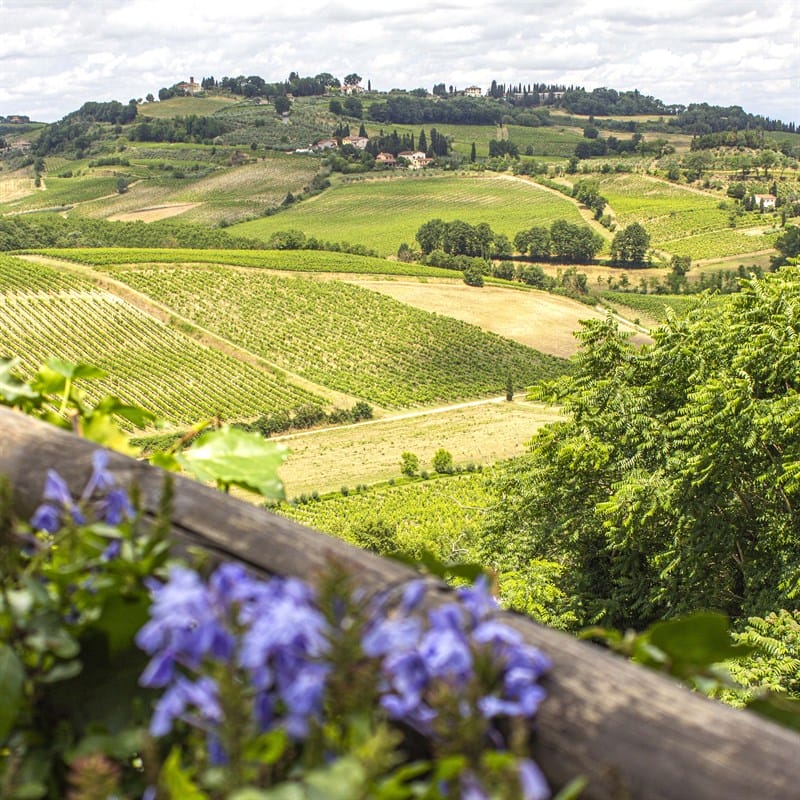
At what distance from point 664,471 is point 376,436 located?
5062 centimetres

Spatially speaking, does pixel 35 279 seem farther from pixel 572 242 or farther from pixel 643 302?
pixel 572 242

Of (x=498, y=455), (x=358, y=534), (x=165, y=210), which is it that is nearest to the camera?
(x=358, y=534)

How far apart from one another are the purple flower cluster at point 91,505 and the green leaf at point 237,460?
386mm

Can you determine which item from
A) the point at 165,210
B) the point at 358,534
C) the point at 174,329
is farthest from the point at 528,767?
the point at 165,210

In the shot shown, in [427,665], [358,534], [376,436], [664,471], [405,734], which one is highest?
[427,665]

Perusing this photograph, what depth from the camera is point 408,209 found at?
141 meters

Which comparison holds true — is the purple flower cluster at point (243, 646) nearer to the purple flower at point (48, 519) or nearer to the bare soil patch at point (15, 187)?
the purple flower at point (48, 519)

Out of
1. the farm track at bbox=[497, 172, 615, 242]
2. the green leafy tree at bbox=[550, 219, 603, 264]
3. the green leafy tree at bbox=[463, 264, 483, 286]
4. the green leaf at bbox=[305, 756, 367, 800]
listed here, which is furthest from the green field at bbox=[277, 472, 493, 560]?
the farm track at bbox=[497, 172, 615, 242]

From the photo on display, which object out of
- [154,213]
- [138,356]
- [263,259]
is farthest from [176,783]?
[154,213]

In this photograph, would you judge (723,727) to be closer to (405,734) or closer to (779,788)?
(779,788)

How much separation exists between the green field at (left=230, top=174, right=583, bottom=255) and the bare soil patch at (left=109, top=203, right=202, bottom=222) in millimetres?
11682

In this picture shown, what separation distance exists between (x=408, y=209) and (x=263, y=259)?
44.9 metres

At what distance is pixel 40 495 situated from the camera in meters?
1.47

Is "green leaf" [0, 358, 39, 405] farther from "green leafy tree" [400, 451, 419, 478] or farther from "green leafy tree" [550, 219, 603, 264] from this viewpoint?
"green leafy tree" [550, 219, 603, 264]
